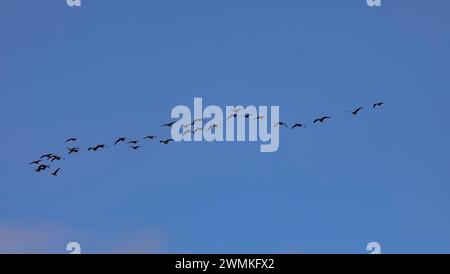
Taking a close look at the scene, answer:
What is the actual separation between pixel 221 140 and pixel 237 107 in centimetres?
93

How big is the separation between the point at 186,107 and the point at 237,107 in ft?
4.21
